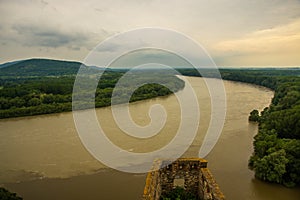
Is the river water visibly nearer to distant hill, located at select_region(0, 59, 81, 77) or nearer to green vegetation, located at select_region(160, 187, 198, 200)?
green vegetation, located at select_region(160, 187, 198, 200)

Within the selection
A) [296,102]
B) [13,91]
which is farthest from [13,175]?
[13,91]

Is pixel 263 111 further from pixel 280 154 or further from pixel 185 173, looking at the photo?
pixel 185 173

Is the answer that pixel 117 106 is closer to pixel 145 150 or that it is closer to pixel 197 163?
pixel 145 150

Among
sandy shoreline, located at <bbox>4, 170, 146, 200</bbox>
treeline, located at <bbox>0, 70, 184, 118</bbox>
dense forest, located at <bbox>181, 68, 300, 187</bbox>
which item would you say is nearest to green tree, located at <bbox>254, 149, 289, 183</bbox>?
dense forest, located at <bbox>181, 68, 300, 187</bbox>

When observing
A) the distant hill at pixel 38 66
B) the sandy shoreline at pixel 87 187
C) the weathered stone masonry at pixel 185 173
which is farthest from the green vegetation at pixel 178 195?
the distant hill at pixel 38 66

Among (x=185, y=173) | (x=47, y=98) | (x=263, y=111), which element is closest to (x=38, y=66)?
(x=47, y=98)
